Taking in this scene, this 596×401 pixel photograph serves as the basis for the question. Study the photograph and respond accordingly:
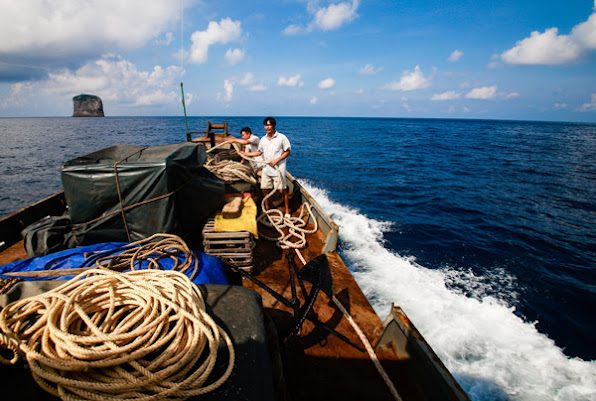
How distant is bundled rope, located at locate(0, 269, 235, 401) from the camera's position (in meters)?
1.36

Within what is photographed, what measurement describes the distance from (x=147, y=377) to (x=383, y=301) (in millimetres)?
5675

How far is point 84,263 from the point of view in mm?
3053

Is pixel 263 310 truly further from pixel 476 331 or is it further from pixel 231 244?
pixel 476 331

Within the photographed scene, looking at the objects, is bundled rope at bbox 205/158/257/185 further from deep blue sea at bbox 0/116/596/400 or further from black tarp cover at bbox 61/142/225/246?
deep blue sea at bbox 0/116/596/400

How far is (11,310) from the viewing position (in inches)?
64.6

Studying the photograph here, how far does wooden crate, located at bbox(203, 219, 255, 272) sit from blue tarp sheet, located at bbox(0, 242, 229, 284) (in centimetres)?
68

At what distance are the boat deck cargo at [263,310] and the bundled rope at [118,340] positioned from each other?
0.09 m

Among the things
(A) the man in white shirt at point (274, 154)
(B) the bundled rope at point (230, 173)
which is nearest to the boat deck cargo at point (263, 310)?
(B) the bundled rope at point (230, 173)

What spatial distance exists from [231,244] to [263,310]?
2.29 metres

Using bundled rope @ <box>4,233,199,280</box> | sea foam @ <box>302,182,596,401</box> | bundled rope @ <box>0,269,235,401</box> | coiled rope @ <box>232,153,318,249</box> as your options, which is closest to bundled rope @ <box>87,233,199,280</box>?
bundled rope @ <box>4,233,199,280</box>

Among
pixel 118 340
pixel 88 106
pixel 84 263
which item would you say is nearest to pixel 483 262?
pixel 118 340

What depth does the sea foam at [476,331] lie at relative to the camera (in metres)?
4.49

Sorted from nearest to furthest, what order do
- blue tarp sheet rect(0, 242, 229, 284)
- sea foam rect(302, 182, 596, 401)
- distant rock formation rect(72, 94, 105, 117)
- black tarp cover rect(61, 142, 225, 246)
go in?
blue tarp sheet rect(0, 242, 229, 284), black tarp cover rect(61, 142, 225, 246), sea foam rect(302, 182, 596, 401), distant rock formation rect(72, 94, 105, 117)

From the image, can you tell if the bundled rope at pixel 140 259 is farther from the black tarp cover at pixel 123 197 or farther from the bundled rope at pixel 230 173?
the bundled rope at pixel 230 173
